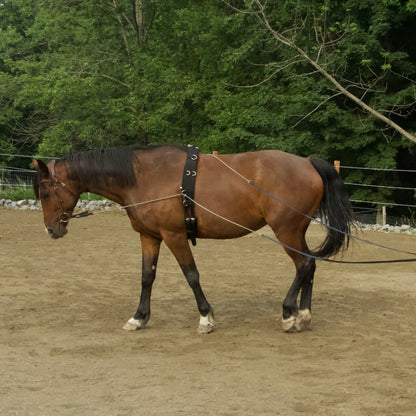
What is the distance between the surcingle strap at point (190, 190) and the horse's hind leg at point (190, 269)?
126 millimetres

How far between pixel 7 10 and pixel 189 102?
54.4 ft

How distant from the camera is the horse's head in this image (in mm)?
5707

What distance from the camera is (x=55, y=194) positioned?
5.72 m

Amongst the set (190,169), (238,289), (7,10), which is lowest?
(238,289)

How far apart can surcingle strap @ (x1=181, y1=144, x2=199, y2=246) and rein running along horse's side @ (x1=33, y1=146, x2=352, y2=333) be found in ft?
0.16

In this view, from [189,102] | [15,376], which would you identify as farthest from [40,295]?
[189,102]

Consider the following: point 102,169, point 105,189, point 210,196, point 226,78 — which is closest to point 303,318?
point 210,196

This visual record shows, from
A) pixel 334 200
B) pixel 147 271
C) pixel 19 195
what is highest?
pixel 334 200

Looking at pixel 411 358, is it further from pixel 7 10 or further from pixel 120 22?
pixel 7 10

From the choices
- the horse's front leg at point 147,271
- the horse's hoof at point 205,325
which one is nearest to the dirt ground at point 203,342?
the horse's hoof at point 205,325

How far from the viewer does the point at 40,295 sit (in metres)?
7.09

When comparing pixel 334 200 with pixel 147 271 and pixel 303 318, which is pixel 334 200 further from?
pixel 147 271

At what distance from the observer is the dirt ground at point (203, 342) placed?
3.85 m

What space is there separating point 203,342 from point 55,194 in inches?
77.0
